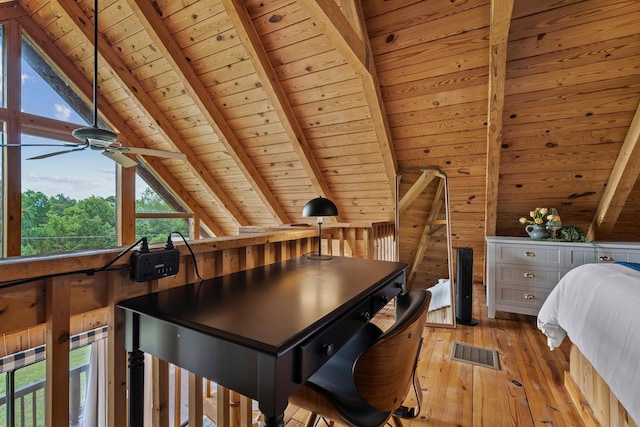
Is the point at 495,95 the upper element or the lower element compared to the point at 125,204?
upper

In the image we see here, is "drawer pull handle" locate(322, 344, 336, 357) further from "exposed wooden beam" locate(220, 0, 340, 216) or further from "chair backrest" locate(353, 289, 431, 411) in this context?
"exposed wooden beam" locate(220, 0, 340, 216)

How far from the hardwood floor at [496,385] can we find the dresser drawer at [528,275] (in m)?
0.45

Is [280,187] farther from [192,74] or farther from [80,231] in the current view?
[80,231]

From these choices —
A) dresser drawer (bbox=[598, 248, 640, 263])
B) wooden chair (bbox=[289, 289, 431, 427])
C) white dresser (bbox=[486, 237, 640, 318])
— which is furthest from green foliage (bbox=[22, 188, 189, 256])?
dresser drawer (bbox=[598, 248, 640, 263])

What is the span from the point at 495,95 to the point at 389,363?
2.16 m

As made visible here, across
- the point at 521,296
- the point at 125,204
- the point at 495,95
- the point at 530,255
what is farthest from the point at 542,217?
the point at 125,204

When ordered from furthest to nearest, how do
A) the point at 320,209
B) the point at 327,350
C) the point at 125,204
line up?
the point at 125,204 → the point at 320,209 → the point at 327,350

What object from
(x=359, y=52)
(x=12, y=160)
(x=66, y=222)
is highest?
(x=359, y=52)

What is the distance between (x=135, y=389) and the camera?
0.94 meters

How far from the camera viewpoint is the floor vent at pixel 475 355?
2116mm

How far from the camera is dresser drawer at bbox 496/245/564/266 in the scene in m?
2.66

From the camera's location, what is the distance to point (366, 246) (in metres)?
2.67

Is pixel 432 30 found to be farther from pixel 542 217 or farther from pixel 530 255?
pixel 530 255

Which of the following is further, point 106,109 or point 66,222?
point 106,109
